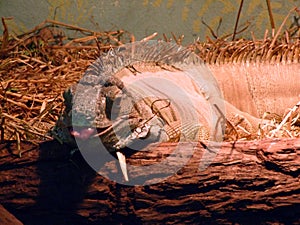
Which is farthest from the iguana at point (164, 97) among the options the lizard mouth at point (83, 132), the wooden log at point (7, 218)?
the wooden log at point (7, 218)

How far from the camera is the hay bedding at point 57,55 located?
3109 millimetres

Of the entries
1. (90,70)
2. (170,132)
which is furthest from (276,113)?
(90,70)

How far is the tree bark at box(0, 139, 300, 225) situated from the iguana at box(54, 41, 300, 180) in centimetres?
9

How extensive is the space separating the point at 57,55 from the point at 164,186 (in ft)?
4.82

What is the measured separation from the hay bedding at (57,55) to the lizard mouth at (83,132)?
756mm

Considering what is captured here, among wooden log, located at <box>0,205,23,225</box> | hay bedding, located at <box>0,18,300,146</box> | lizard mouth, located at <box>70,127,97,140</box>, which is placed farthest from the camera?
hay bedding, located at <box>0,18,300,146</box>

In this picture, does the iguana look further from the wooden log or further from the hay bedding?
the wooden log

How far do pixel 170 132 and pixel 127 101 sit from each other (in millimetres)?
303

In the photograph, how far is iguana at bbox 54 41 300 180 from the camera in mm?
2268

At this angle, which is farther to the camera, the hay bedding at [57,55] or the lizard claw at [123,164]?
the hay bedding at [57,55]

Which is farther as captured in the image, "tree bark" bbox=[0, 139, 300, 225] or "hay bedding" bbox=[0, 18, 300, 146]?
"hay bedding" bbox=[0, 18, 300, 146]

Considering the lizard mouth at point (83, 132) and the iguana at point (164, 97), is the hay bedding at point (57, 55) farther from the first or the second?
the lizard mouth at point (83, 132)

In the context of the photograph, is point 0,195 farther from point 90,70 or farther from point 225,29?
point 225,29

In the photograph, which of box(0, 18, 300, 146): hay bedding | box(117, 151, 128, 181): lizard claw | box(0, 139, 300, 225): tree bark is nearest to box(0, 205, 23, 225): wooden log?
box(0, 139, 300, 225): tree bark
